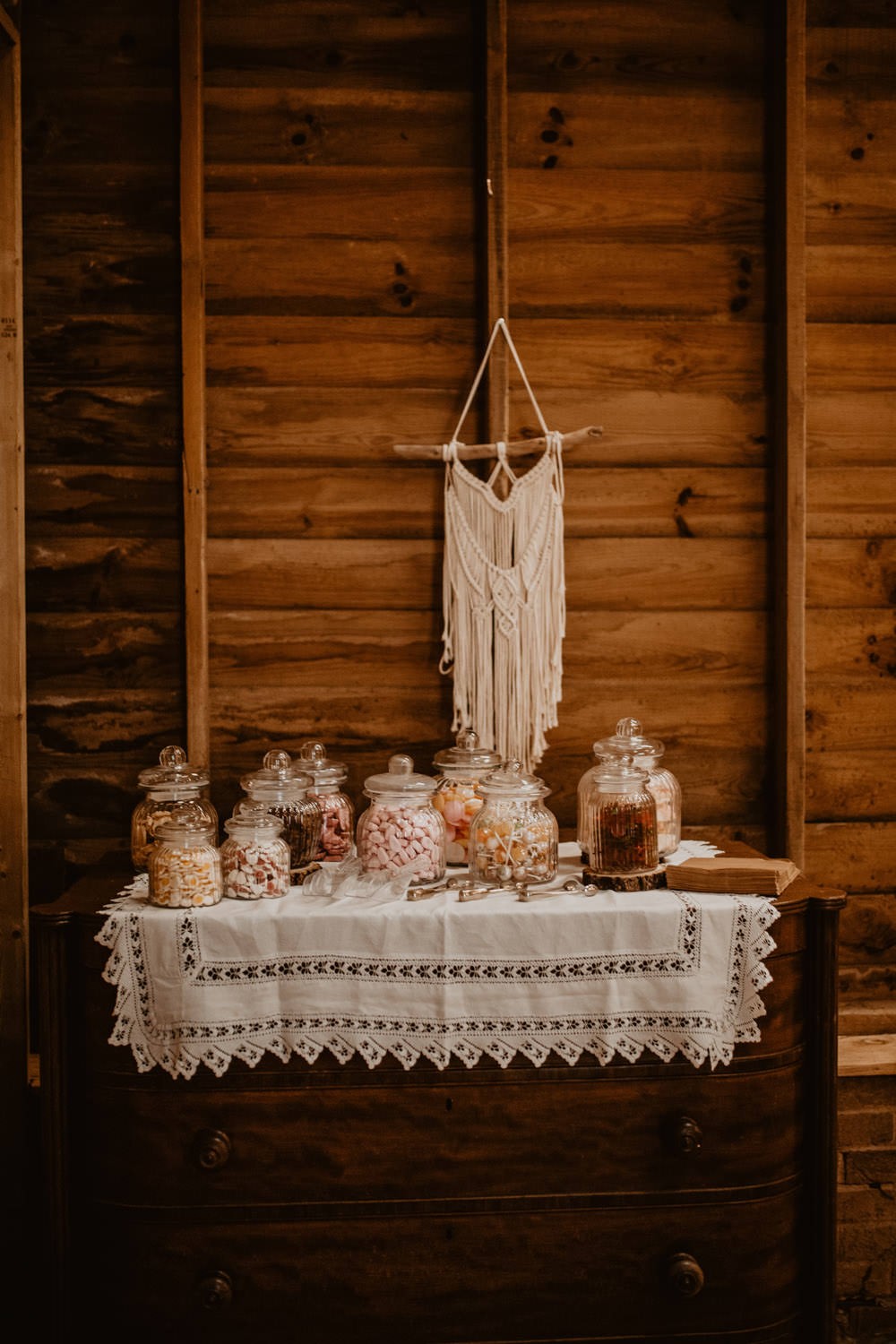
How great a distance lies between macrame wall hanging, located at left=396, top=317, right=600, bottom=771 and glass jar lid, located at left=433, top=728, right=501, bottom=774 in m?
0.10

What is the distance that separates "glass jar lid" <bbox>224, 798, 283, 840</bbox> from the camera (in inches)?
69.2

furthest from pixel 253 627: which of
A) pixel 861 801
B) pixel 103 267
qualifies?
pixel 861 801

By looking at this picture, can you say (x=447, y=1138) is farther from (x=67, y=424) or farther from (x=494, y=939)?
(x=67, y=424)

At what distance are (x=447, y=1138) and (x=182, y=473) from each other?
1419mm

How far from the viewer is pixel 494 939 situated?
1.68m

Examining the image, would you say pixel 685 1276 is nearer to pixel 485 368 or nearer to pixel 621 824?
pixel 621 824

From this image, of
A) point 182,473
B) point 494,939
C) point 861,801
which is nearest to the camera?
point 494,939

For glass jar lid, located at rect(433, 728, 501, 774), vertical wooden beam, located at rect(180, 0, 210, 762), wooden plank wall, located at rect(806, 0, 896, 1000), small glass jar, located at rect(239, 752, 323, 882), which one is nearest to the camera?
small glass jar, located at rect(239, 752, 323, 882)

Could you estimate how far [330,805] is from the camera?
78.0 inches

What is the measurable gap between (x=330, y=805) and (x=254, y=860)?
0.87 ft

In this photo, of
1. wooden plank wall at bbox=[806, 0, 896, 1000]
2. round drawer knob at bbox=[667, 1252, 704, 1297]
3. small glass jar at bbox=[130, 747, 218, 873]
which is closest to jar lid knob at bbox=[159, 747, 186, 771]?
small glass jar at bbox=[130, 747, 218, 873]

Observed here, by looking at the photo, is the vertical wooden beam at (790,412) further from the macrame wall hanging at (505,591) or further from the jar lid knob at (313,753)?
the jar lid knob at (313,753)

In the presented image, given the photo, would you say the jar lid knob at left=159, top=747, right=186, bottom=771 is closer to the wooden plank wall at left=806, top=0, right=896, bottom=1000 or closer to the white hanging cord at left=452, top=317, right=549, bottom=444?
the white hanging cord at left=452, top=317, right=549, bottom=444

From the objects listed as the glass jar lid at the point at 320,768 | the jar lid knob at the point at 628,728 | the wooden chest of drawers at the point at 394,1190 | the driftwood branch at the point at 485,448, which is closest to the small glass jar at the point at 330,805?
the glass jar lid at the point at 320,768
